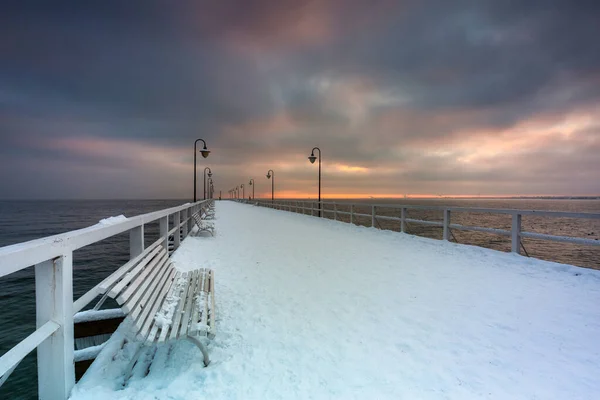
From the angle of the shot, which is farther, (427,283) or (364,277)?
(364,277)

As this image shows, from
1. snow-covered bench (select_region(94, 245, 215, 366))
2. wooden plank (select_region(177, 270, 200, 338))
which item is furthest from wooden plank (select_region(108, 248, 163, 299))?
wooden plank (select_region(177, 270, 200, 338))

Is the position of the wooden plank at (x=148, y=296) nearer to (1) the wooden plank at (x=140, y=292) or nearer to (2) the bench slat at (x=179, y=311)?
(1) the wooden plank at (x=140, y=292)

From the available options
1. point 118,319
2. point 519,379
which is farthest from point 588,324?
point 118,319

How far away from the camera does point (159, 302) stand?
3.19m

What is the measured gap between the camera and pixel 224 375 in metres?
2.75

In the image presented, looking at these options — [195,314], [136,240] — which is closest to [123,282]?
[195,314]

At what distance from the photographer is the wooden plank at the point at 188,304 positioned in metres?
2.76

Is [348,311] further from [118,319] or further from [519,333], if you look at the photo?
[118,319]

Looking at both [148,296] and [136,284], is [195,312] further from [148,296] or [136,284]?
[136,284]

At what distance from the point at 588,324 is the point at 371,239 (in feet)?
22.4

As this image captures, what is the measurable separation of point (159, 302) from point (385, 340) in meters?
2.43

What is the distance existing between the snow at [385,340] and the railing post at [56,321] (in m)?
0.20

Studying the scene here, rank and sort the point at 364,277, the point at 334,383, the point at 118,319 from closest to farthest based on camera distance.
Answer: the point at 334,383 → the point at 118,319 → the point at 364,277

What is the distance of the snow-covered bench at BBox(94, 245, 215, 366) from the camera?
2.51 meters
